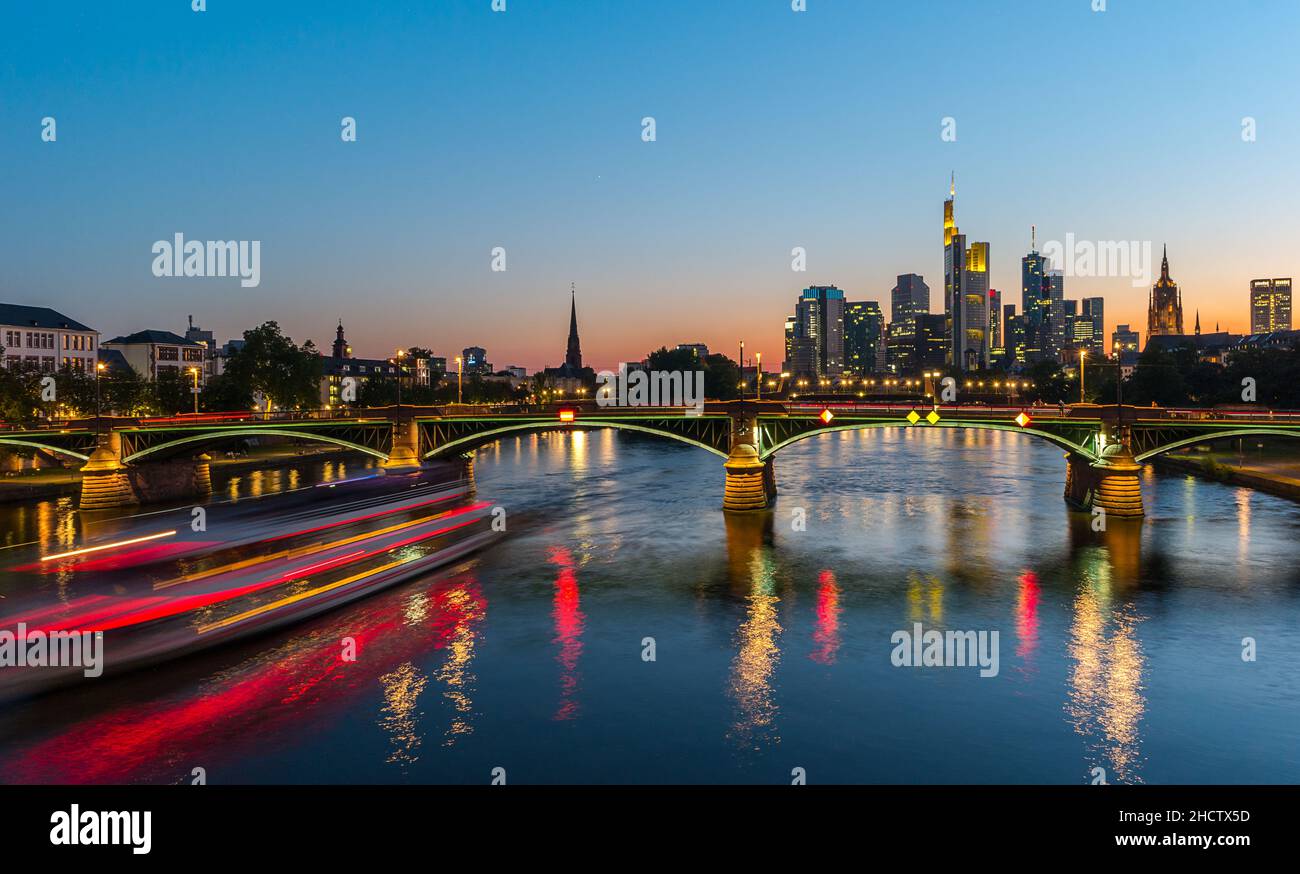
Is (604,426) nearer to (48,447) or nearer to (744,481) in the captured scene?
(744,481)

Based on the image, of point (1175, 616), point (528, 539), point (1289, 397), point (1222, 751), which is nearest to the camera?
point (1222, 751)

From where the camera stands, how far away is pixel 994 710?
23656 mm

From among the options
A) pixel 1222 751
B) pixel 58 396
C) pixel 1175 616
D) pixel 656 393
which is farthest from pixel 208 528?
pixel 656 393

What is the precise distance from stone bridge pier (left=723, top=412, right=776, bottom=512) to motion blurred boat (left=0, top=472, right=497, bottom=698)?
21891 mm

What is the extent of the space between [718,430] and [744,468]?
356 cm

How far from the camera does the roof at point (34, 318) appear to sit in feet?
370

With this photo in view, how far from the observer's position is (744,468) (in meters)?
61.2

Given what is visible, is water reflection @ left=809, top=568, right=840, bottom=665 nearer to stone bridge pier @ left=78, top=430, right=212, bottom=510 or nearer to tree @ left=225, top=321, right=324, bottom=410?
stone bridge pier @ left=78, top=430, right=212, bottom=510

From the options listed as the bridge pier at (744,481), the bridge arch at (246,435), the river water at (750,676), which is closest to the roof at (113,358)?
the bridge arch at (246,435)

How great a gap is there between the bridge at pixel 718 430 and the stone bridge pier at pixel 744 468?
0.08 metres

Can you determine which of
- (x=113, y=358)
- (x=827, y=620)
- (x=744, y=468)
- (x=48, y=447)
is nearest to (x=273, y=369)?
(x=113, y=358)

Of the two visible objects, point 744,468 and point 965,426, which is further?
point 744,468
